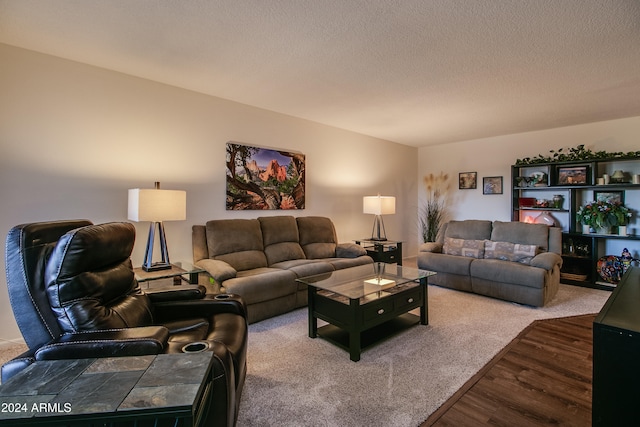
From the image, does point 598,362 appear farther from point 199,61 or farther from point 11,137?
point 11,137

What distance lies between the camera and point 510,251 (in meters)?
4.00

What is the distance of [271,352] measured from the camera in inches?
97.7

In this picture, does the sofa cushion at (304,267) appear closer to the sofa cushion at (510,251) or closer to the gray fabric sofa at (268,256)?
the gray fabric sofa at (268,256)

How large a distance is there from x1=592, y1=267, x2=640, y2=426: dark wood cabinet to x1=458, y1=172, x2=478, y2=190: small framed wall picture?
16.8 ft

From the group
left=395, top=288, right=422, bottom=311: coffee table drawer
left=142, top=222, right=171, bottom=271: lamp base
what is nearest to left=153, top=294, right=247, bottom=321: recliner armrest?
left=142, top=222, right=171, bottom=271: lamp base

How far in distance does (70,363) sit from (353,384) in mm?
1577

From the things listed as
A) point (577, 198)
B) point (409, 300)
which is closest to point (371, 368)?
point (409, 300)

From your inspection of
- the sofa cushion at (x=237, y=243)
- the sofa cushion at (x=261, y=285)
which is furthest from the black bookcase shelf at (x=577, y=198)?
the sofa cushion at (x=237, y=243)

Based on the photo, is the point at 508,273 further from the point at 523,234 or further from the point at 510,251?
the point at 523,234

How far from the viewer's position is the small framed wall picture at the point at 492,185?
18.3ft

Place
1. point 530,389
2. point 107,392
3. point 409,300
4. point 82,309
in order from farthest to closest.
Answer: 1. point 409,300
2. point 530,389
3. point 82,309
4. point 107,392

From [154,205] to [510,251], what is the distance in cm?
417

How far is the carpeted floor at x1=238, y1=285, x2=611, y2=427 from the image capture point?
1769 mm

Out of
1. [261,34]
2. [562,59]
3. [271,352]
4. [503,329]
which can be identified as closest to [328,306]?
[271,352]
